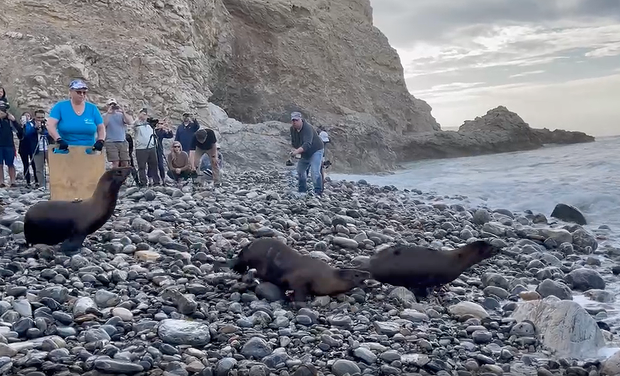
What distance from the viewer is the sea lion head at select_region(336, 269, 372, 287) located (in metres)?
Answer: 5.94

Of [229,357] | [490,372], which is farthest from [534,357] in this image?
[229,357]

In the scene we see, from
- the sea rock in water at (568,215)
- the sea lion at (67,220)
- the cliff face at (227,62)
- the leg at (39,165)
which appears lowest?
the sea rock in water at (568,215)

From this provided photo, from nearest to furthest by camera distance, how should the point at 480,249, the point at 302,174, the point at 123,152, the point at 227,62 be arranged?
the point at 480,249 → the point at 123,152 → the point at 302,174 → the point at 227,62

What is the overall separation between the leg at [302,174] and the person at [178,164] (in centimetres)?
242

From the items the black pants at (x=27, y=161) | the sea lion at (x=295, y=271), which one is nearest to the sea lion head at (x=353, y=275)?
the sea lion at (x=295, y=271)

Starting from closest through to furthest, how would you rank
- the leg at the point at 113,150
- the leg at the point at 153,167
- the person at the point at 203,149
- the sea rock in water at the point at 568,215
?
the leg at the point at 113,150, the leg at the point at 153,167, the sea rock in water at the point at 568,215, the person at the point at 203,149

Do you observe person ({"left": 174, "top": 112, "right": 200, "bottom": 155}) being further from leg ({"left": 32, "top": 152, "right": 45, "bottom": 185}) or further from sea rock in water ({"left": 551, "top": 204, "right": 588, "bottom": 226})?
sea rock in water ({"left": 551, "top": 204, "right": 588, "bottom": 226})

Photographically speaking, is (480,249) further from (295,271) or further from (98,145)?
(98,145)

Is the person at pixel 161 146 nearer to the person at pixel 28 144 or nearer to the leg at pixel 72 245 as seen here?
the person at pixel 28 144

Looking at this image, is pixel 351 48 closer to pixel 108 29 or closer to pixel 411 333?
pixel 108 29

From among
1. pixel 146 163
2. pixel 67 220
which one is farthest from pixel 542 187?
pixel 67 220

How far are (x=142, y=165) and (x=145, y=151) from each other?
315 millimetres

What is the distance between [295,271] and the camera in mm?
5906

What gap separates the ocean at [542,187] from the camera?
454 inches
